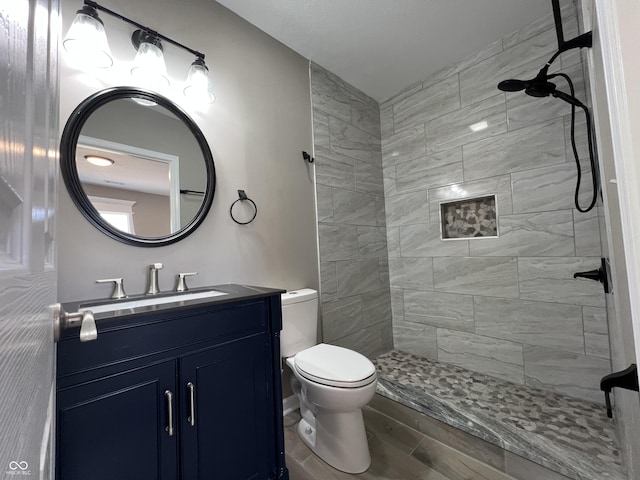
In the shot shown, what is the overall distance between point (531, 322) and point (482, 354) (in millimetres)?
428

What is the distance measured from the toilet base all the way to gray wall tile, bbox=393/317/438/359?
1.19 metres

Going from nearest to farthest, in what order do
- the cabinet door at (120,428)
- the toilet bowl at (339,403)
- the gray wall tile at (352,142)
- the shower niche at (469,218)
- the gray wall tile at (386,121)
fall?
the cabinet door at (120,428), the toilet bowl at (339,403), the shower niche at (469,218), the gray wall tile at (352,142), the gray wall tile at (386,121)

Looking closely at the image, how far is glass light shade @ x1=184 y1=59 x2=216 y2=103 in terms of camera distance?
146 cm

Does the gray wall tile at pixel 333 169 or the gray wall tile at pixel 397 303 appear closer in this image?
the gray wall tile at pixel 333 169

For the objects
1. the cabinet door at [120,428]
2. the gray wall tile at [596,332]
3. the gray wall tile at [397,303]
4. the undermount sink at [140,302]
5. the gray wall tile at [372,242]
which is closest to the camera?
the cabinet door at [120,428]

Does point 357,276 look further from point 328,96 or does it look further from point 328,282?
point 328,96

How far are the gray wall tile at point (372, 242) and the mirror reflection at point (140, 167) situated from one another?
4.61 feet

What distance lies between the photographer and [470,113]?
7.02 ft

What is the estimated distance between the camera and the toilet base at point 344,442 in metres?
1.33

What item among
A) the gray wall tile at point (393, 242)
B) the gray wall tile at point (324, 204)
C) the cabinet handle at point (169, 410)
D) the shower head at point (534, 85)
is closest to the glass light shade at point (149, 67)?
the gray wall tile at point (324, 204)

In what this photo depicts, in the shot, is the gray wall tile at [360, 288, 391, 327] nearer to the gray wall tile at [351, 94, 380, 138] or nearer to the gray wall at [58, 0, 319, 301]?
the gray wall at [58, 0, 319, 301]

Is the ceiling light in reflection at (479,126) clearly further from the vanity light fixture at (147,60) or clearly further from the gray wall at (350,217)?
the vanity light fixture at (147,60)

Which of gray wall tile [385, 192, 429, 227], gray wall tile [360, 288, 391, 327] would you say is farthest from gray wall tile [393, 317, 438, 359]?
gray wall tile [385, 192, 429, 227]

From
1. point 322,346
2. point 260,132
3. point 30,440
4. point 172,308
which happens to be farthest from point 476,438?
point 260,132
